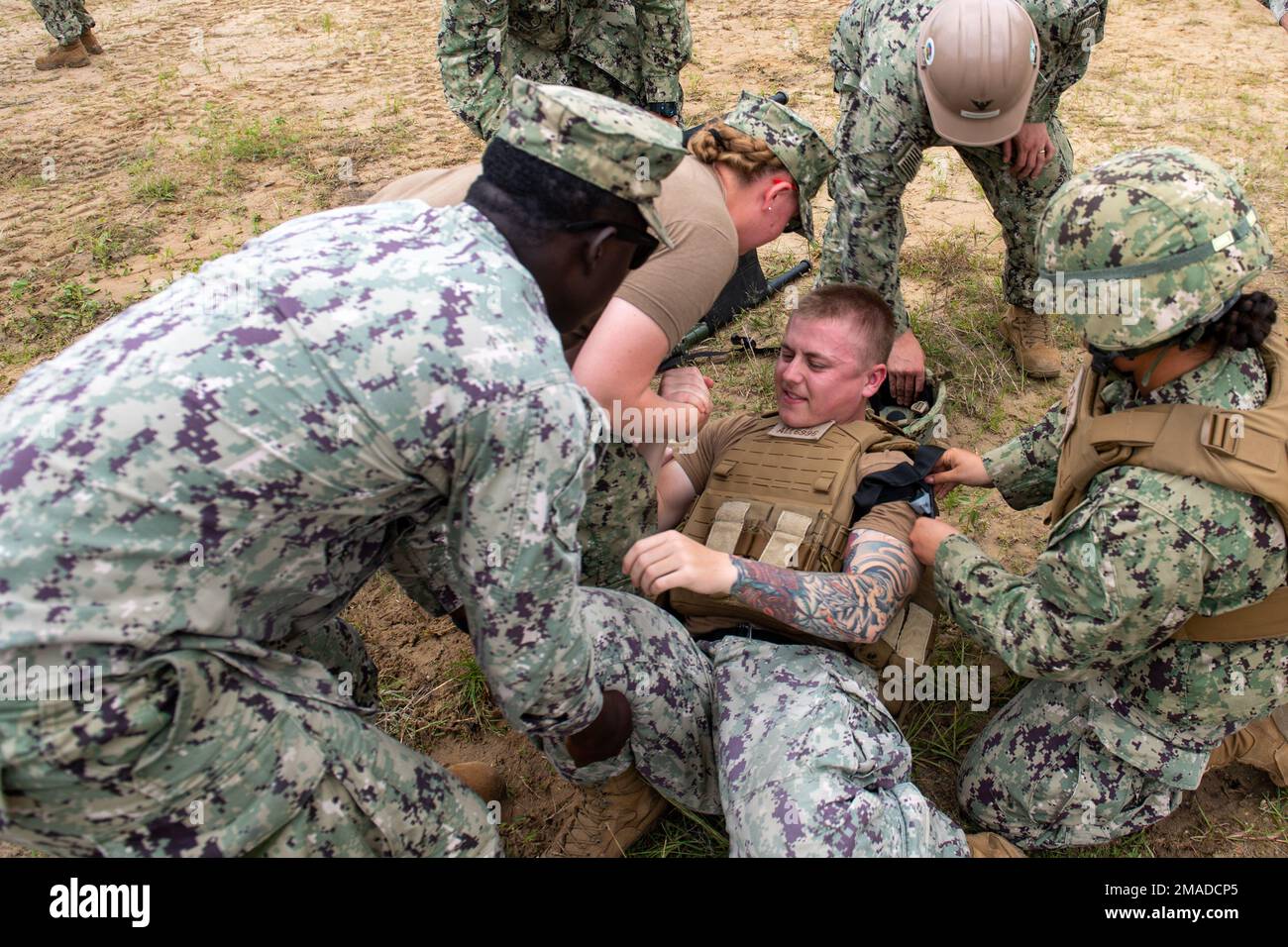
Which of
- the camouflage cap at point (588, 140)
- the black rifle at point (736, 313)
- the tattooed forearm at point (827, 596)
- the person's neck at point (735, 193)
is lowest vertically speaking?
the black rifle at point (736, 313)

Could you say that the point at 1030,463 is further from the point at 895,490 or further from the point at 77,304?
the point at 77,304

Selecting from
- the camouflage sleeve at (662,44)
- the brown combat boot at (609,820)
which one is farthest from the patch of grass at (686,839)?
the camouflage sleeve at (662,44)

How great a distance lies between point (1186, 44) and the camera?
841cm

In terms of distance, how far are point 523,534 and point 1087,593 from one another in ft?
4.91

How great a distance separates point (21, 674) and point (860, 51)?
421 centimetres

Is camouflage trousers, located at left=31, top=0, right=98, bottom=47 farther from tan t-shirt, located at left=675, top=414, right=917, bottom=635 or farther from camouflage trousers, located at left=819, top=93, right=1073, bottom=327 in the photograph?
tan t-shirt, located at left=675, top=414, right=917, bottom=635

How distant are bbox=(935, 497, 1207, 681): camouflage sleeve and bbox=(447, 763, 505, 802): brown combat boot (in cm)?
151

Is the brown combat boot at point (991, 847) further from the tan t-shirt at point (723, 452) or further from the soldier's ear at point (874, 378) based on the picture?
the soldier's ear at point (874, 378)

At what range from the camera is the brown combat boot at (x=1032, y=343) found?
196 inches

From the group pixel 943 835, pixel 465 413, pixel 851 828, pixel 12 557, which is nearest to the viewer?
pixel 12 557

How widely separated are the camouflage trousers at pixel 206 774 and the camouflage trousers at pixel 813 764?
2.64ft

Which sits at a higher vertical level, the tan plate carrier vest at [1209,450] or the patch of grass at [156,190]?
the tan plate carrier vest at [1209,450]
